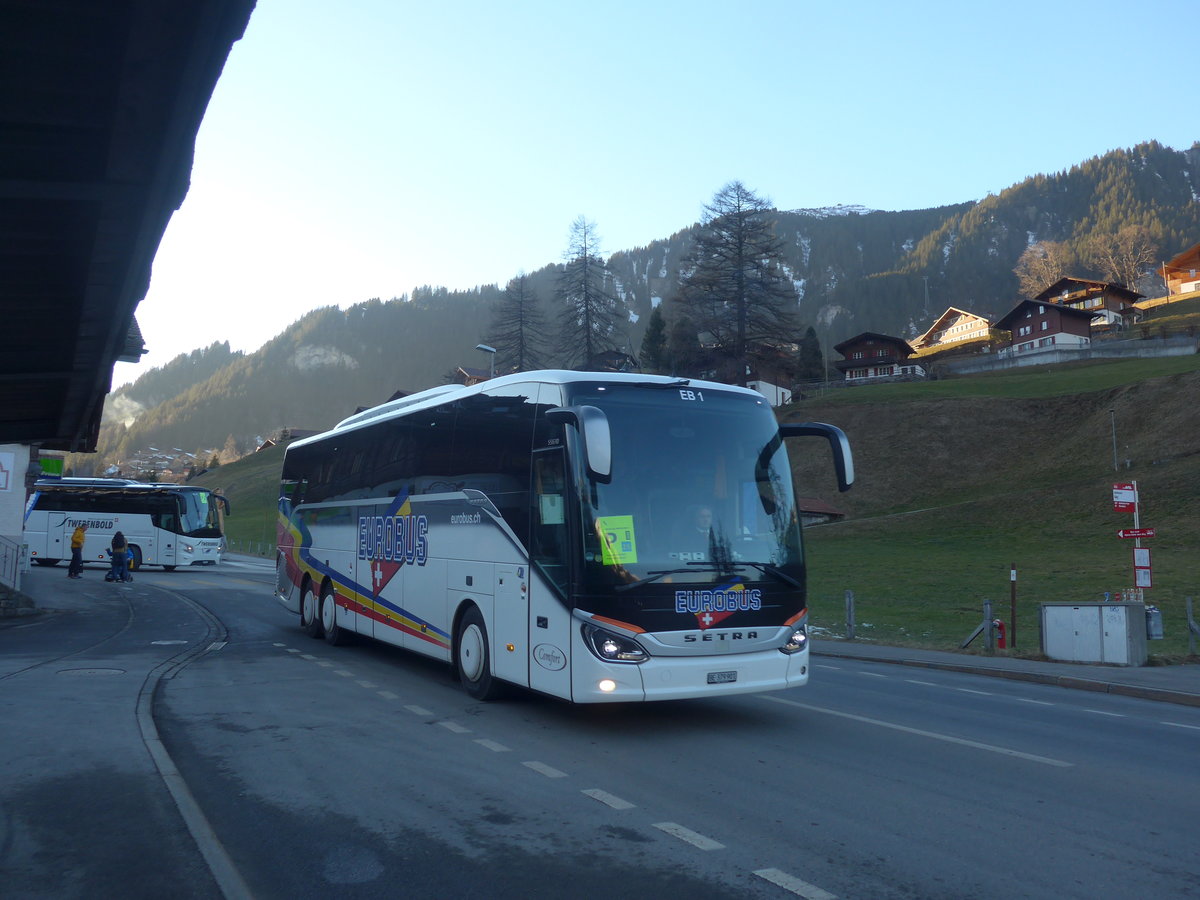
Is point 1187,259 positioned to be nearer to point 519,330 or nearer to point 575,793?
point 519,330

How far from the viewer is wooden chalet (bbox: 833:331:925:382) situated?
99.8 meters

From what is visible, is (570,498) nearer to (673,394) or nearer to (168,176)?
(673,394)

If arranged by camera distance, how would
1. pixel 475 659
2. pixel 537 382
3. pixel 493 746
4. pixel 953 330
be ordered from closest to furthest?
pixel 493 746, pixel 537 382, pixel 475 659, pixel 953 330

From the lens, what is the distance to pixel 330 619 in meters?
16.7

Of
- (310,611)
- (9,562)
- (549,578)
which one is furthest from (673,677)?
(9,562)

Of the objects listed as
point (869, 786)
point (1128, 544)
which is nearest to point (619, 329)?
point (1128, 544)

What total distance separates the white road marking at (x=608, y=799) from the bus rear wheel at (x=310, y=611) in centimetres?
1166

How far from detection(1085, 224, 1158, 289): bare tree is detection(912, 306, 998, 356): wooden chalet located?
1731 centimetres

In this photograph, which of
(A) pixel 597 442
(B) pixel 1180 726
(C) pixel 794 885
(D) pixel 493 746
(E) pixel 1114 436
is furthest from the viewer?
(E) pixel 1114 436

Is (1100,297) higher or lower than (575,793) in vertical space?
higher

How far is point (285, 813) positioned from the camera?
251 inches

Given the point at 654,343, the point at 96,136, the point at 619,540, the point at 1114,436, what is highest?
the point at 654,343

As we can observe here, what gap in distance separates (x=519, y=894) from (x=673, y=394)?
18.7 ft

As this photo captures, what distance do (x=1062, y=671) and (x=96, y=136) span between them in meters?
14.5
